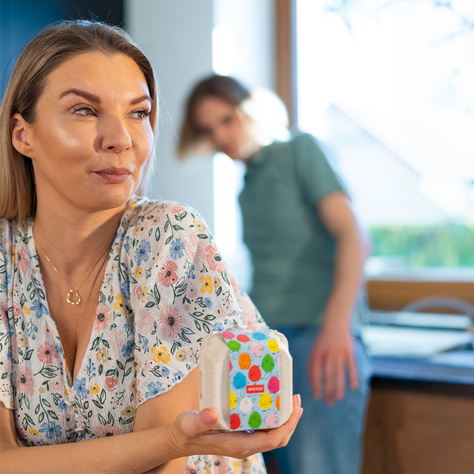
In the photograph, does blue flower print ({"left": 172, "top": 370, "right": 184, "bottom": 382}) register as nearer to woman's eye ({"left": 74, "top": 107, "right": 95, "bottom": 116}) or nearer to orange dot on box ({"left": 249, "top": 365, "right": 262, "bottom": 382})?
orange dot on box ({"left": 249, "top": 365, "right": 262, "bottom": 382})

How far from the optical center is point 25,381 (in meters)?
0.85

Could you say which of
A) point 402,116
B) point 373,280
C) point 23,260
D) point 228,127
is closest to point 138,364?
point 23,260

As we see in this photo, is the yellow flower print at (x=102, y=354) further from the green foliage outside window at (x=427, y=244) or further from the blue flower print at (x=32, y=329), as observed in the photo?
the green foliage outside window at (x=427, y=244)

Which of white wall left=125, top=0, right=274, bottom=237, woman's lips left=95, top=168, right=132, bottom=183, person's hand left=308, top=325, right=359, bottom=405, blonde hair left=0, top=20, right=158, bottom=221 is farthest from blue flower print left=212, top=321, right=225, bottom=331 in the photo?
white wall left=125, top=0, right=274, bottom=237

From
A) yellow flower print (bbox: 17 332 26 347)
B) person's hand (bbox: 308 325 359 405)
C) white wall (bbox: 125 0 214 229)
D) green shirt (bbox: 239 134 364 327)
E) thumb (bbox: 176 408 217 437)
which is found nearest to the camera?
thumb (bbox: 176 408 217 437)

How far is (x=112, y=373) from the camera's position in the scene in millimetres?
817

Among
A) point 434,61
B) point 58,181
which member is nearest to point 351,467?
point 58,181

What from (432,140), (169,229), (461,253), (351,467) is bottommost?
(351,467)

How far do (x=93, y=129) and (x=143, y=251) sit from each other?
17 cm

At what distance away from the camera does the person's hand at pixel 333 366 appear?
1.33 m

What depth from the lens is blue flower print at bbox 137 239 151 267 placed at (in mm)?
823

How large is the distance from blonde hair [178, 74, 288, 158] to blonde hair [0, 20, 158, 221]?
2.18 ft

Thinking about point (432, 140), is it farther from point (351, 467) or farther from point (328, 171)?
point (351, 467)

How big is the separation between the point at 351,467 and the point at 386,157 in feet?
4.74
